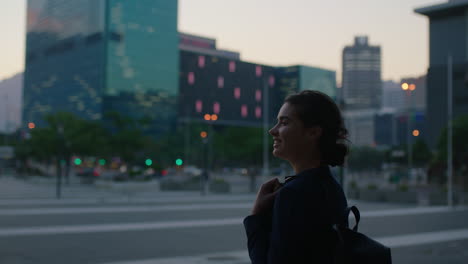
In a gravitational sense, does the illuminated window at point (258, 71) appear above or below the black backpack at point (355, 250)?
above

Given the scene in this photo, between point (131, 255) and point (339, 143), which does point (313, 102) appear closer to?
point (339, 143)

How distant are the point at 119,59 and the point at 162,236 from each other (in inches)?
3482

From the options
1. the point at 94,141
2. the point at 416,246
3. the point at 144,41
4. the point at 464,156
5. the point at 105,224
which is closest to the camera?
the point at 416,246

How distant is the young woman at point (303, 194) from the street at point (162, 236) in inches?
333

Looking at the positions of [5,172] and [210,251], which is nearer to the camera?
[210,251]

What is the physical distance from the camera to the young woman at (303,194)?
1.95 meters

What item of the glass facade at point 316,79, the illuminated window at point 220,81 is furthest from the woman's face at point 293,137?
the illuminated window at point 220,81

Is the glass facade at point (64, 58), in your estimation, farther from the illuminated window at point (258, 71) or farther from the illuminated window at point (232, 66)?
the illuminated window at point (258, 71)

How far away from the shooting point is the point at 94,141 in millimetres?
56375

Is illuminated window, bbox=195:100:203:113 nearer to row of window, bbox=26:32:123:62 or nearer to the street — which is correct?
row of window, bbox=26:32:123:62

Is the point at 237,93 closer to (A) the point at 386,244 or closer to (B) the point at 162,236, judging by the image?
(B) the point at 162,236

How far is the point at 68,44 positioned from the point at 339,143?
119 meters

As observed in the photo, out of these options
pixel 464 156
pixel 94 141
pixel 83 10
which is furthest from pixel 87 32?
pixel 464 156

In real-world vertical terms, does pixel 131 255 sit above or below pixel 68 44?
below
